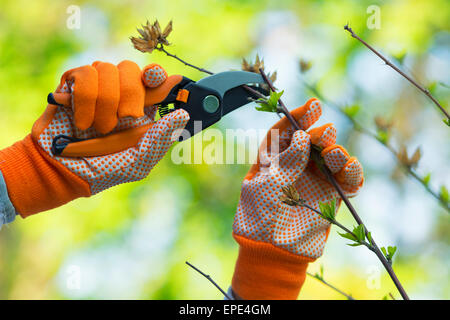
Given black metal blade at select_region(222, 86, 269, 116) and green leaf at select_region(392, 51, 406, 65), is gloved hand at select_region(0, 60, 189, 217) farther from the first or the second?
green leaf at select_region(392, 51, 406, 65)

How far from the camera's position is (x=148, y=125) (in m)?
0.55

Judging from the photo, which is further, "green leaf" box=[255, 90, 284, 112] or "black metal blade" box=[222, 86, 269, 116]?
"black metal blade" box=[222, 86, 269, 116]

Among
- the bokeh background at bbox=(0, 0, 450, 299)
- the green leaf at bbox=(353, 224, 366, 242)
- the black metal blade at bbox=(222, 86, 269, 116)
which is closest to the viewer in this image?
the green leaf at bbox=(353, 224, 366, 242)

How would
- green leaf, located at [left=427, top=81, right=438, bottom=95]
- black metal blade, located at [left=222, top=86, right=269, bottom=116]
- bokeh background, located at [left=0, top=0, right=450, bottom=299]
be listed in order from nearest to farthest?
1. green leaf, located at [left=427, top=81, right=438, bottom=95]
2. black metal blade, located at [left=222, top=86, right=269, bottom=116]
3. bokeh background, located at [left=0, top=0, right=450, bottom=299]

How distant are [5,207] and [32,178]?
0.05 metres

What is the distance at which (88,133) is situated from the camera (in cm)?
54

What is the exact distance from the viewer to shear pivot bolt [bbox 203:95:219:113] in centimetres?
54

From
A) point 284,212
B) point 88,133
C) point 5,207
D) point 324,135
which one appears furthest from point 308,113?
point 5,207

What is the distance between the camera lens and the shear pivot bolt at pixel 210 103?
544mm

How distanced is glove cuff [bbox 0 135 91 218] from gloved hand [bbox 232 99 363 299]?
0.24m

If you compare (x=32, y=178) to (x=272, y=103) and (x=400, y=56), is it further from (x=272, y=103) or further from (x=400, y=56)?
(x=400, y=56)

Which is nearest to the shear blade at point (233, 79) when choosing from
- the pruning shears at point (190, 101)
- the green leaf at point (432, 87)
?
the pruning shears at point (190, 101)

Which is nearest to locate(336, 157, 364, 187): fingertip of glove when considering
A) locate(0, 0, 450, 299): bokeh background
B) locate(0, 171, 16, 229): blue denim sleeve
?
locate(0, 171, 16, 229): blue denim sleeve
